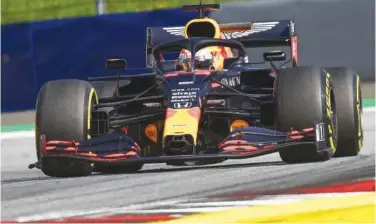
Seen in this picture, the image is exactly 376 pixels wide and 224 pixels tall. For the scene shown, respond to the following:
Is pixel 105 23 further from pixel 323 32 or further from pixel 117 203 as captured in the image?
pixel 117 203

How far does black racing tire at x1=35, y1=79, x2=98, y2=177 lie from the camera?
9.06 meters

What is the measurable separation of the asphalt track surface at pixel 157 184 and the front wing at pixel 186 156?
17cm

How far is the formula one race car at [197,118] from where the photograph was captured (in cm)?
887

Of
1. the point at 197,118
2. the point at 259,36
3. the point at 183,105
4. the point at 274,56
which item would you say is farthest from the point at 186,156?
Result: the point at 259,36

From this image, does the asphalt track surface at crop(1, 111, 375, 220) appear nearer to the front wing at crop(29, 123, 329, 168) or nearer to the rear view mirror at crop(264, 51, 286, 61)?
the front wing at crop(29, 123, 329, 168)

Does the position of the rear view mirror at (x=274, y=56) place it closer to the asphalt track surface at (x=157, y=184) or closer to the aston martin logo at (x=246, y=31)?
the asphalt track surface at (x=157, y=184)

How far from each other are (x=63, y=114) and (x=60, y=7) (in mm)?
9607

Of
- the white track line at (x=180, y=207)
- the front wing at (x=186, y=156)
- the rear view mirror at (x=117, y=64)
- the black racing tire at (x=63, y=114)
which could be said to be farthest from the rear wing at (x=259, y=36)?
the white track line at (x=180, y=207)

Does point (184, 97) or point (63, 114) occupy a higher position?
point (184, 97)

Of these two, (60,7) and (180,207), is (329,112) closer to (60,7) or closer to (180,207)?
(180,207)

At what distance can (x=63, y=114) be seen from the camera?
909 centimetres

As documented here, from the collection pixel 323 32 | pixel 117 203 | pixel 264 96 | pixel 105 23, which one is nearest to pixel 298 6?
pixel 323 32

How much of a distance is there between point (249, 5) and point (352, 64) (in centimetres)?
180

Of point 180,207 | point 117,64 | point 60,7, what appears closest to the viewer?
point 180,207
